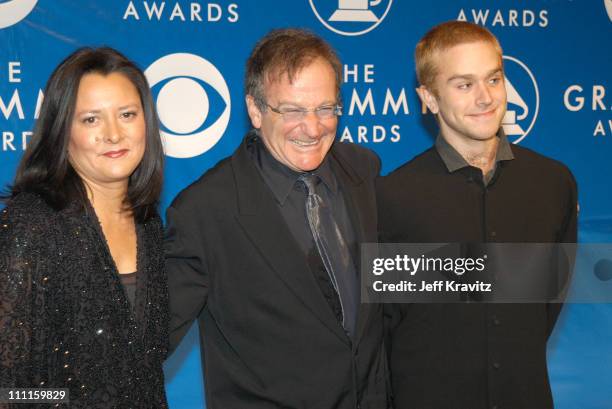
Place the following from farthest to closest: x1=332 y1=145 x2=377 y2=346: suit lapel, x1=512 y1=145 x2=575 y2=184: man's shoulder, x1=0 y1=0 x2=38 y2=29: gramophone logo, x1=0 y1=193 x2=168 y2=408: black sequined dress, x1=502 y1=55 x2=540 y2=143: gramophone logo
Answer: x1=502 y1=55 x2=540 y2=143: gramophone logo → x1=0 y1=0 x2=38 y2=29: gramophone logo → x1=512 y1=145 x2=575 y2=184: man's shoulder → x1=332 y1=145 x2=377 y2=346: suit lapel → x1=0 y1=193 x2=168 y2=408: black sequined dress

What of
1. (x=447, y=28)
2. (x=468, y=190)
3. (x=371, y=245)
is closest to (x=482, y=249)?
(x=468, y=190)

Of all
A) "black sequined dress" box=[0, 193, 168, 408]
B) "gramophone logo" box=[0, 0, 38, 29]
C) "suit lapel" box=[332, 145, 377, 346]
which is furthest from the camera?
"gramophone logo" box=[0, 0, 38, 29]

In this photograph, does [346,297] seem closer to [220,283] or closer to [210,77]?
[220,283]

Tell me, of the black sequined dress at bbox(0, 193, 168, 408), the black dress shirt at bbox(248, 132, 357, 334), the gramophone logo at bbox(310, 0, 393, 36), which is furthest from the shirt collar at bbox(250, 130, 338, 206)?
the gramophone logo at bbox(310, 0, 393, 36)

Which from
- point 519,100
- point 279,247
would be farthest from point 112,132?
point 519,100

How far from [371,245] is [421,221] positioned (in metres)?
0.18

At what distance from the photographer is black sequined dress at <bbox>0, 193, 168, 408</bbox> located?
6.30ft

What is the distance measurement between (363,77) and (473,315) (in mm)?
2045

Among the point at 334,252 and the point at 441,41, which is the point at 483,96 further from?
the point at 334,252

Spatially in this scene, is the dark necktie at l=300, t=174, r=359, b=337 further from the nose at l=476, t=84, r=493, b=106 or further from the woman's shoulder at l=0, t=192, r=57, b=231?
the woman's shoulder at l=0, t=192, r=57, b=231

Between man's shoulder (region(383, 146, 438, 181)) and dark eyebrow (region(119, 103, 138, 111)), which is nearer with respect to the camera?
dark eyebrow (region(119, 103, 138, 111))

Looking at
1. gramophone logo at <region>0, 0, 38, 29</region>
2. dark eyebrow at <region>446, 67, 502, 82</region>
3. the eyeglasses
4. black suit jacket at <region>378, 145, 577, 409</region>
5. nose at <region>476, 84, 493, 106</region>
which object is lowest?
black suit jacket at <region>378, 145, 577, 409</region>

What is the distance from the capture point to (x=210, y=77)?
4.02m

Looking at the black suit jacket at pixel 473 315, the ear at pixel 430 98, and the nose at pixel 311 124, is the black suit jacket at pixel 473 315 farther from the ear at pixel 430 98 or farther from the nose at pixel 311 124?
the nose at pixel 311 124
